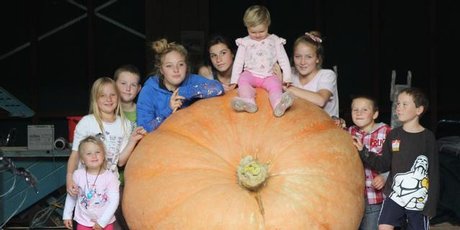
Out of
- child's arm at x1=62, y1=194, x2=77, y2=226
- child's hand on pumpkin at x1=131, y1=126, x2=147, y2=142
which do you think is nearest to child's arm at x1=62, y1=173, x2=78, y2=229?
child's arm at x1=62, y1=194, x2=77, y2=226

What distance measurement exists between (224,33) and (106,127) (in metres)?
3.59

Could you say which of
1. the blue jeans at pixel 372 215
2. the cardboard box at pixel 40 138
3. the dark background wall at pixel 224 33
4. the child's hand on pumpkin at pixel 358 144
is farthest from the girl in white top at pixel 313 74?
the dark background wall at pixel 224 33

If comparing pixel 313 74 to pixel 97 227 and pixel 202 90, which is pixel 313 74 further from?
pixel 97 227

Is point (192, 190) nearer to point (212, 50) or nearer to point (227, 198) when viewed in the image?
point (227, 198)

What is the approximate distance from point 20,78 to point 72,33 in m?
0.67

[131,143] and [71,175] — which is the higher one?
[131,143]

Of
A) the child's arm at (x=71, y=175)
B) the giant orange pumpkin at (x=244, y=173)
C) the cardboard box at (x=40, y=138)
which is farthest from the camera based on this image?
the cardboard box at (x=40, y=138)

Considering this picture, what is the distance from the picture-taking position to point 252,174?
3.21 m

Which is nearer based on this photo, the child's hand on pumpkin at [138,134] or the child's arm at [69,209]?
the child's hand on pumpkin at [138,134]

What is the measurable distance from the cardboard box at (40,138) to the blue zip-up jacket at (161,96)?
2162 millimetres

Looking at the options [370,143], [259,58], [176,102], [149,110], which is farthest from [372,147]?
[149,110]

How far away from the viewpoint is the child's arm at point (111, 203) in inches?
152

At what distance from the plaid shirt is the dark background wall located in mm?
2925

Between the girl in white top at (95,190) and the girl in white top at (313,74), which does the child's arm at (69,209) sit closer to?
the girl in white top at (95,190)
